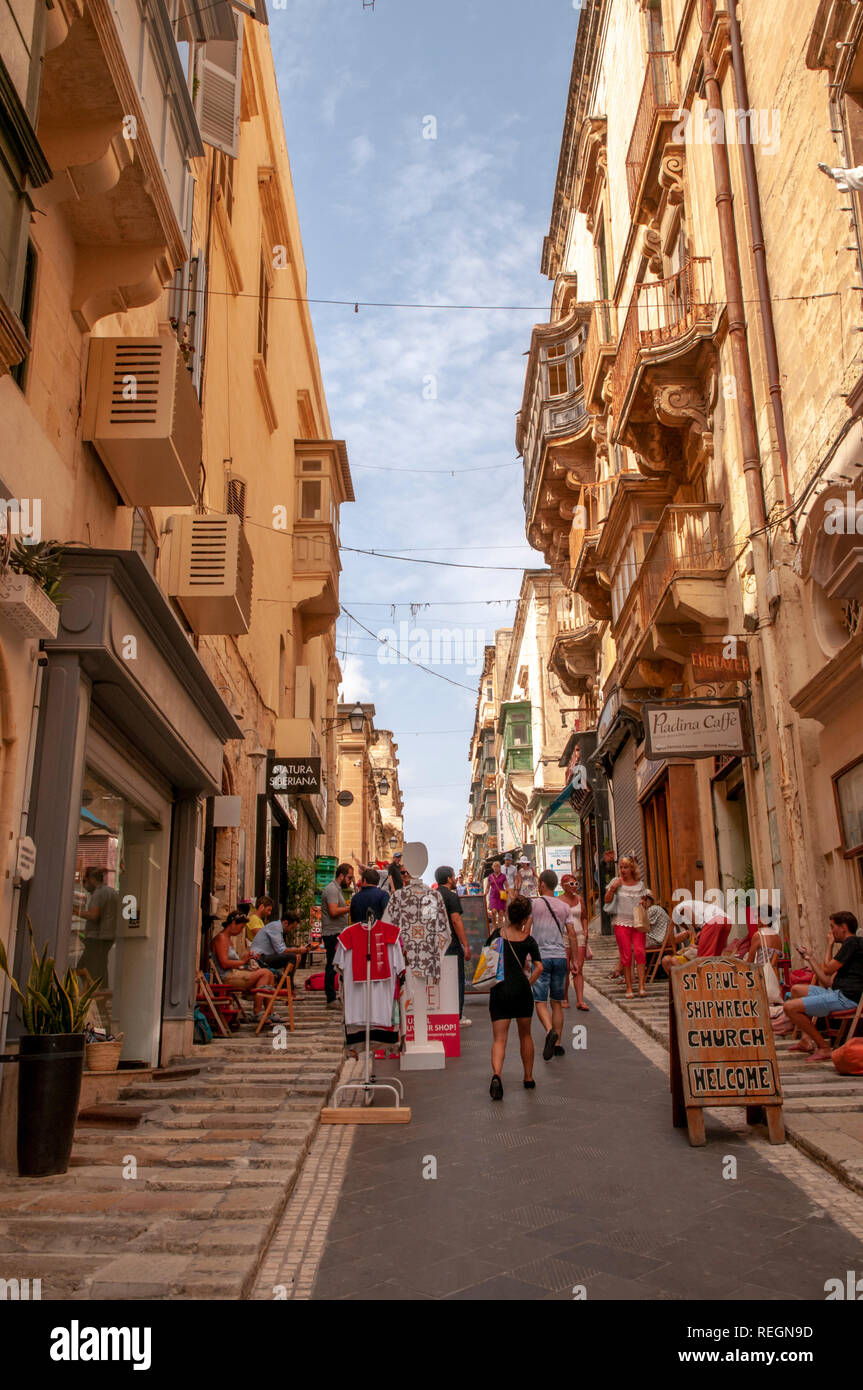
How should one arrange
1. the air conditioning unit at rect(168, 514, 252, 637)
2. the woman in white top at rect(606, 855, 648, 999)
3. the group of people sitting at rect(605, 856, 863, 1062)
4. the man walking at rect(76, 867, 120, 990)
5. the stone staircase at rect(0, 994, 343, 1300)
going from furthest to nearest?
the woman in white top at rect(606, 855, 648, 999)
the air conditioning unit at rect(168, 514, 252, 637)
the group of people sitting at rect(605, 856, 863, 1062)
the man walking at rect(76, 867, 120, 990)
the stone staircase at rect(0, 994, 343, 1300)

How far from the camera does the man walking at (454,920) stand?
1050 centimetres

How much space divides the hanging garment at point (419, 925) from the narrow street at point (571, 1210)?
1.42 m

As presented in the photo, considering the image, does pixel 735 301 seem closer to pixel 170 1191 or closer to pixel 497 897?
pixel 497 897

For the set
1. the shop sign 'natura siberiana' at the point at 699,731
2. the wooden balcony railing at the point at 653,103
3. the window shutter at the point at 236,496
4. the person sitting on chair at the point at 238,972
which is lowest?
the person sitting on chair at the point at 238,972

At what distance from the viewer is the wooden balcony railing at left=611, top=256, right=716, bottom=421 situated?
1617 centimetres

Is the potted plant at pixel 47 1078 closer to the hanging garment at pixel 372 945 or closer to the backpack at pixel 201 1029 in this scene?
the hanging garment at pixel 372 945

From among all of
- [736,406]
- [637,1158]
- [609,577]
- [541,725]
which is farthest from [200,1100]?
[541,725]

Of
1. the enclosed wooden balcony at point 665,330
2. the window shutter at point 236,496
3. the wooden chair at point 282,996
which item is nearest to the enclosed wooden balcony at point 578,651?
the enclosed wooden balcony at point 665,330

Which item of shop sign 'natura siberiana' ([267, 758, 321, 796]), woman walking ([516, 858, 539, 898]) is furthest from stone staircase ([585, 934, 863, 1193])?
shop sign 'natura siberiana' ([267, 758, 321, 796])

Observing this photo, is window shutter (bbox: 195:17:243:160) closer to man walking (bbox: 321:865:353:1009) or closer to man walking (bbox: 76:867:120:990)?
man walking (bbox: 321:865:353:1009)

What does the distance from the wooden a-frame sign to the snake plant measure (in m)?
3.55
